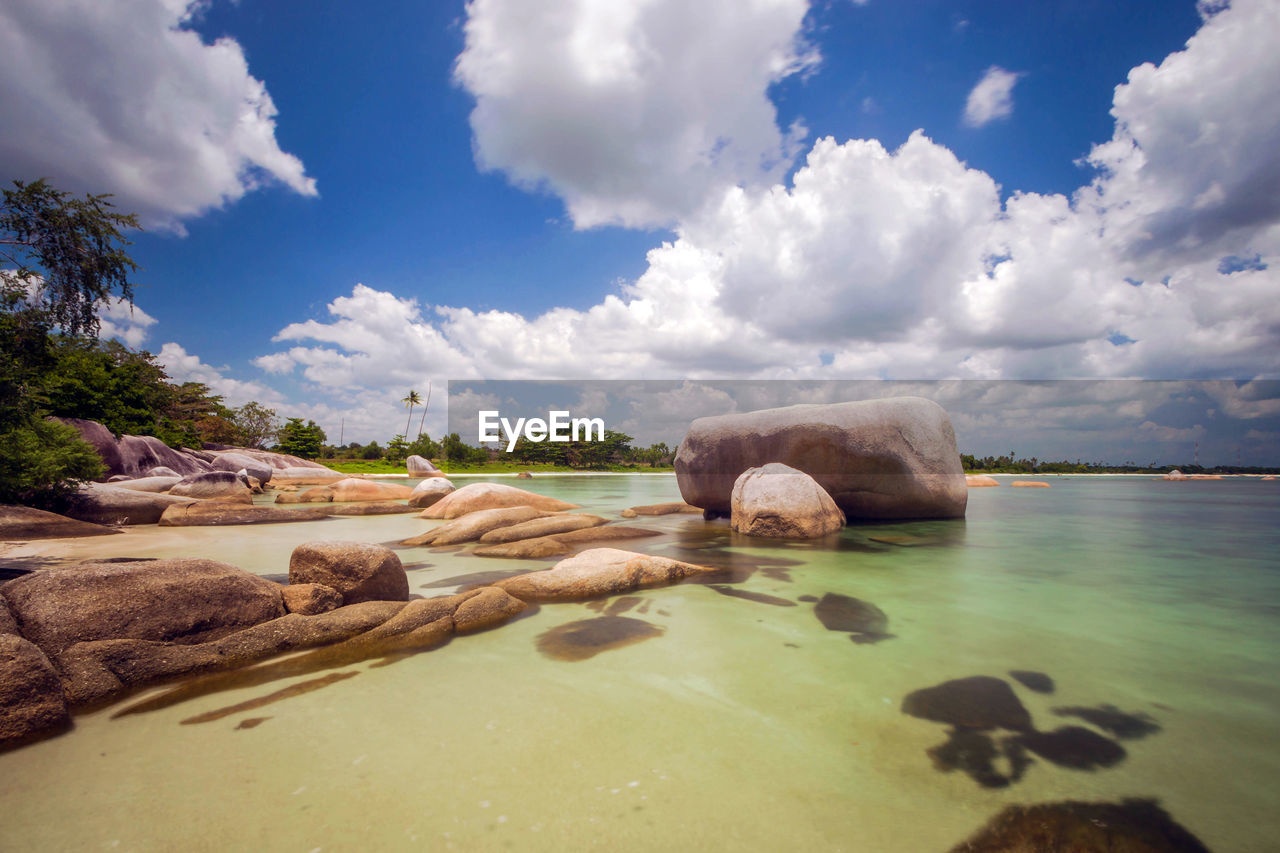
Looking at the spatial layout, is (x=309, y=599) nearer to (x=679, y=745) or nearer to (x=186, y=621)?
(x=186, y=621)

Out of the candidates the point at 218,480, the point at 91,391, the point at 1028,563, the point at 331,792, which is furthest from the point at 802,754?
the point at 91,391

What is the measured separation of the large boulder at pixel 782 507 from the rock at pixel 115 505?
40.2ft

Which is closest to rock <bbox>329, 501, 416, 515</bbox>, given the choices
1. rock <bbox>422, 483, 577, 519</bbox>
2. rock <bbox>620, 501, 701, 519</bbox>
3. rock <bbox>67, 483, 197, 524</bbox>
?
rock <bbox>422, 483, 577, 519</bbox>

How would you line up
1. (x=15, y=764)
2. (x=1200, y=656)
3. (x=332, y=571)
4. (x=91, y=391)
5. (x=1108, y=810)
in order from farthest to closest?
(x=91, y=391) → (x=332, y=571) → (x=1200, y=656) → (x=15, y=764) → (x=1108, y=810)

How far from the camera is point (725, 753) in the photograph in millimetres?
2416

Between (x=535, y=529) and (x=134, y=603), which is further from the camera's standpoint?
(x=535, y=529)

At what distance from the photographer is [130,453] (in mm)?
20531

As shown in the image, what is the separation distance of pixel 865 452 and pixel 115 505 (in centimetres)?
1570

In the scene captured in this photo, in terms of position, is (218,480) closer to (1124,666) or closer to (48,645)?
(48,645)

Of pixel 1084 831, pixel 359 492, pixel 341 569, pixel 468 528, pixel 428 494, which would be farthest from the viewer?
pixel 359 492

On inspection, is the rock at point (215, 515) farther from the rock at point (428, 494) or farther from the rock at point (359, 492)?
the rock at point (359, 492)

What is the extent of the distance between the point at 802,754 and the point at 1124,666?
2.83 m

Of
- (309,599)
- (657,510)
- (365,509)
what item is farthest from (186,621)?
(365,509)

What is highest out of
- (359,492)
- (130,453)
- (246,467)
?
(130,453)
